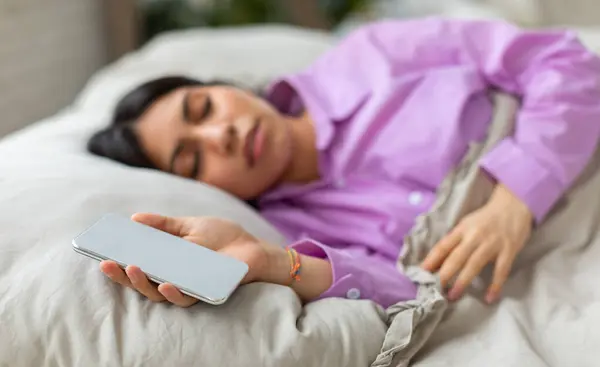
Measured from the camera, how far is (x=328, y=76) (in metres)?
1.26

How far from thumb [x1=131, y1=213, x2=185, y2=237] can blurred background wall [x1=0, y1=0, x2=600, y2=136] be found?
921 mm

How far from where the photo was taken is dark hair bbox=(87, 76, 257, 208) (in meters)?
1.12

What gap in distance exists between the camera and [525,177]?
97 centimetres

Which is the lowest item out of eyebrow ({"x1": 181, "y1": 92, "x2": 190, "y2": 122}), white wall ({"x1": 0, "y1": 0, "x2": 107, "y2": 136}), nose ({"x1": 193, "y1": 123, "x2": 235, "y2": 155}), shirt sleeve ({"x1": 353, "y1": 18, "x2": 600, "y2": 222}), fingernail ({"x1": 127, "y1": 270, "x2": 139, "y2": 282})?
white wall ({"x1": 0, "y1": 0, "x2": 107, "y2": 136})

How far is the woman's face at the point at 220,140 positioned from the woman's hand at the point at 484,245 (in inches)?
13.7

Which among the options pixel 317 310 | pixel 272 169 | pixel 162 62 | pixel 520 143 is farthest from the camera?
pixel 162 62

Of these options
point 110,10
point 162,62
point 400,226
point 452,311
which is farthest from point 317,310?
point 110,10

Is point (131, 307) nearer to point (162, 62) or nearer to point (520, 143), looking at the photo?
point (520, 143)

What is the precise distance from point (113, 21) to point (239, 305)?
1499 mm

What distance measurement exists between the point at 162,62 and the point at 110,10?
0.56 m

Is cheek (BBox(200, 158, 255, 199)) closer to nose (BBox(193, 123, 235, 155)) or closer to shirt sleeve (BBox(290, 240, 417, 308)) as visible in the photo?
nose (BBox(193, 123, 235, 155))

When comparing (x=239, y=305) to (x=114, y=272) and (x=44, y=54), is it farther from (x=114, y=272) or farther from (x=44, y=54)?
(x=44, y=54)

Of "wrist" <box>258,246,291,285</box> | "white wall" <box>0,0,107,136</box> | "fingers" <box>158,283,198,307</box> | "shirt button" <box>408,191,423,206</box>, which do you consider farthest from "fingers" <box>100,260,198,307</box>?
"white wall" <box>0,0,107,136</box>

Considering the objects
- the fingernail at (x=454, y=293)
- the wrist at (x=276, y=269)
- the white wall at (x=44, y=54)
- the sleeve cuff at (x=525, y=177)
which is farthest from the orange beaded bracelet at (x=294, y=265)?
the white wall at (x=44, y=54)
